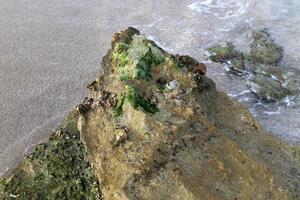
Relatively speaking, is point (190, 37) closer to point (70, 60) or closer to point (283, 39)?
point (283, 39)

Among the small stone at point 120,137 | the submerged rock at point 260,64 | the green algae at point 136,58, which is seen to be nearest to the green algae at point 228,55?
the submerged rock at point 260,64

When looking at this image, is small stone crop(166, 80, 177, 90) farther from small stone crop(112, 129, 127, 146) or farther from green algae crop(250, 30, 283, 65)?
green algae crop(250, 30, 283, 65)

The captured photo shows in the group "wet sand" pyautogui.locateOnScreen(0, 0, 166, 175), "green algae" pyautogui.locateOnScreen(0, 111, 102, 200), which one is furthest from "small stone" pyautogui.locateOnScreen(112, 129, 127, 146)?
"wet sand" pyautogui.locateOnScreen(0, 0, 166, 175)

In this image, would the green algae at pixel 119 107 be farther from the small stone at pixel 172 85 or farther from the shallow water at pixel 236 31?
the shallow water at pixel 236 31

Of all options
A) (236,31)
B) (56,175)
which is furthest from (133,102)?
(236,31)

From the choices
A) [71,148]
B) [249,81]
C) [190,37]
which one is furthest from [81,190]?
[190,37]
